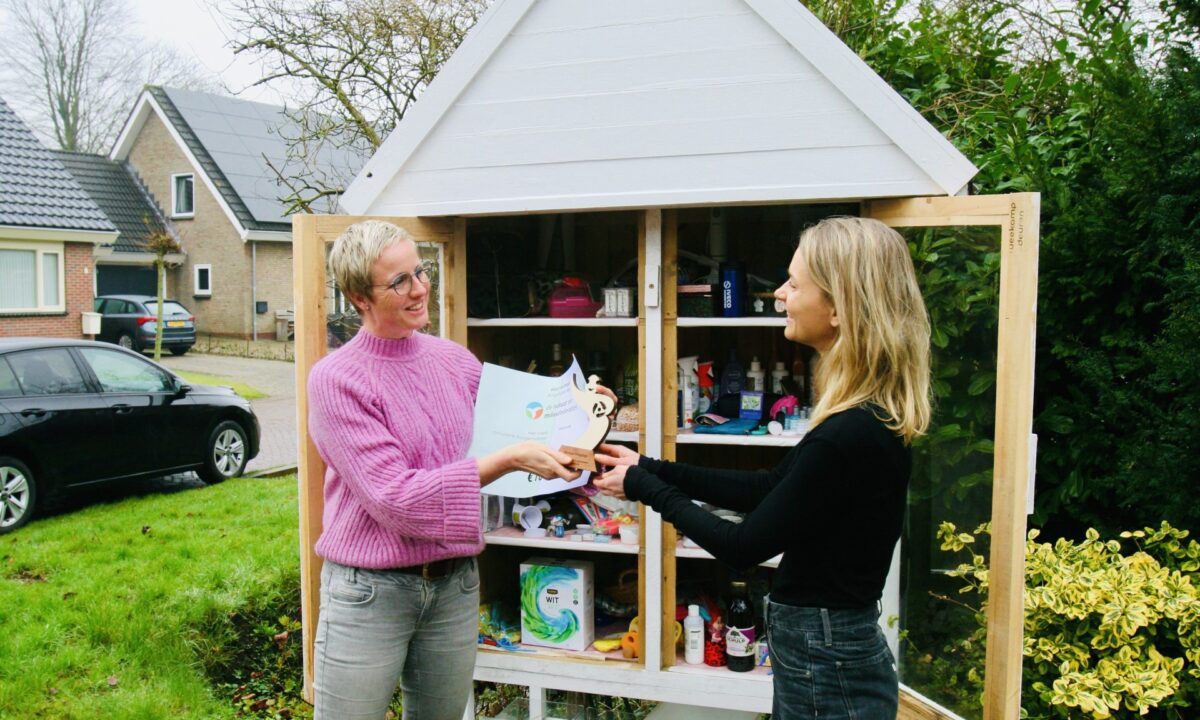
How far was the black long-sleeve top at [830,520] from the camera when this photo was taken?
1694mm

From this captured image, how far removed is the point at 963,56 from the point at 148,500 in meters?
6.60

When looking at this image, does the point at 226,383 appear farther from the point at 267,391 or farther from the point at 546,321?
the point at 546,321

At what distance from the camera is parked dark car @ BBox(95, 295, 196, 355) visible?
18234 mm

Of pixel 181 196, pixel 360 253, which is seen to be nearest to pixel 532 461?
pixel 360 253

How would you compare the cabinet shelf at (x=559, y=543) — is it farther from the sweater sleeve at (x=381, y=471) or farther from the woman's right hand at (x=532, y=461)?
the sweater sleeve at (x=381, y=471)

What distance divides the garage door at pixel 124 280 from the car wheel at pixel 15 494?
17688mm

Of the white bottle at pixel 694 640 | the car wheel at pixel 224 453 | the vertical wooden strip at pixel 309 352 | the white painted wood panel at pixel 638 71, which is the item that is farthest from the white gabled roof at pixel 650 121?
the car wheel at pixel 224 453

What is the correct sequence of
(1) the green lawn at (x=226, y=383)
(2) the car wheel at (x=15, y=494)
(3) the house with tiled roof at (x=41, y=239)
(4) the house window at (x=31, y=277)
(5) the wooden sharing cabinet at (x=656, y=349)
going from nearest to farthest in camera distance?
(5) the wooden sharing cabinet at (x=656, y=349) < (2) the car wheel at (x=15, y=494) < (1) the green lawn at (x=226, y=383) < (3) the house with tiled roof at (x=41, y=239) < (4) the house window at (x=31, y=277)

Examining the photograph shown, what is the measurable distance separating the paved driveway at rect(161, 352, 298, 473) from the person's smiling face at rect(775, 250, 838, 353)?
774cm

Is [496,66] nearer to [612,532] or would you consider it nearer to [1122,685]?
[612,532]

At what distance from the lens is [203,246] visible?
881 inches

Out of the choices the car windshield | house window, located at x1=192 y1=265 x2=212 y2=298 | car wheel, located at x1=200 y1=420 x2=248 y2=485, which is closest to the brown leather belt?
car wheel, located at x1=200 y1=420 x2=248 y2=485

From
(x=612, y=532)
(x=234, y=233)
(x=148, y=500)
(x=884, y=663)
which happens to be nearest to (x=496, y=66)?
(x=612, y=532)

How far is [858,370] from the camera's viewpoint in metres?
1.77
